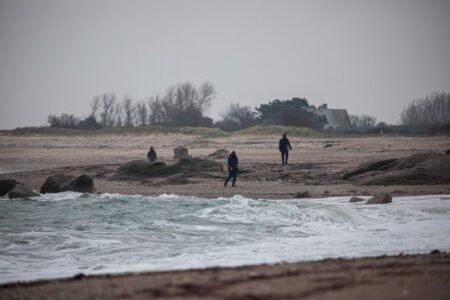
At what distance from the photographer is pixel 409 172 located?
2434 centimetres

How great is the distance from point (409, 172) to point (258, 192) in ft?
19.5

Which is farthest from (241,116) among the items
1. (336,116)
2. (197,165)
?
(197,165)

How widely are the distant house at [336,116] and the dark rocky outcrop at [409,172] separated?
240ft

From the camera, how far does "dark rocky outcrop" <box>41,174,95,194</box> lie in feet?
81.6

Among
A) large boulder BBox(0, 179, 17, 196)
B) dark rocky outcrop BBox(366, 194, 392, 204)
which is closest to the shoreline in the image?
dark rocky outcrop BBox(366, 194, 392, 204)

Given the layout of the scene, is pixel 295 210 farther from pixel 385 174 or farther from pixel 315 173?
pixel 315 173

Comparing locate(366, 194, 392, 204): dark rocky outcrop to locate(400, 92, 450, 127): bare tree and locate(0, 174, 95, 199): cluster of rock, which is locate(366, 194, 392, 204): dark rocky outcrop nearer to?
locate(0, 174, 95, 199): cluster of rock

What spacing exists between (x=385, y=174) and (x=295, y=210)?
891 cm

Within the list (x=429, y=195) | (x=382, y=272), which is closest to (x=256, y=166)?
(x=429, y=195)

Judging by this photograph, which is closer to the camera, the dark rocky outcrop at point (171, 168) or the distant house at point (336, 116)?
the dark rocky outcrop at point (171, 168)

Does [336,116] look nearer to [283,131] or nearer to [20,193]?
[283,131]

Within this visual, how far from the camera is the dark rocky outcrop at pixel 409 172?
937 inches

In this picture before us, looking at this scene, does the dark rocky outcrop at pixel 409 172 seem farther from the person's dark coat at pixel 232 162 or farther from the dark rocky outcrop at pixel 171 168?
the dark rocky outcrop at pixel 171 168

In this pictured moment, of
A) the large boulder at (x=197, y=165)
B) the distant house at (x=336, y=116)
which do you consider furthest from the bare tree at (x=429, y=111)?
the large boulder at (x=197, y=165)
